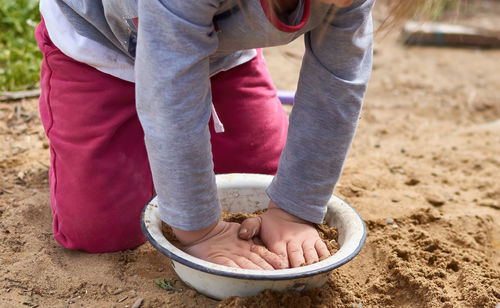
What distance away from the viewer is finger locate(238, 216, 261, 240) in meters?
1.42

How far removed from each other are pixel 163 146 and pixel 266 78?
2.54 feet

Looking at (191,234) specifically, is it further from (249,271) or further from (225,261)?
(249,271)

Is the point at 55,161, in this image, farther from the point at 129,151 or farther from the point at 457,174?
the point at 457,174

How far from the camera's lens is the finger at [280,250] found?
135 centimetres

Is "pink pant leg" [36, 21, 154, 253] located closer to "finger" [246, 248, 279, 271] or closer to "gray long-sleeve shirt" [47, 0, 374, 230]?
"gray long-sleeve shirt" [47, 0, 374, 230]

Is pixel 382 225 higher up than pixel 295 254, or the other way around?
pixel 295 254

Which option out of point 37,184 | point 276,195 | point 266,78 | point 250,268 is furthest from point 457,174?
point 37,184

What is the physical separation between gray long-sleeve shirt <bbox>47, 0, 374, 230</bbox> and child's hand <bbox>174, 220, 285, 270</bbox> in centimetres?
6

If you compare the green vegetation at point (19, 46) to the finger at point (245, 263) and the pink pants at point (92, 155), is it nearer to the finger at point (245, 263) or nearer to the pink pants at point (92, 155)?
the pink pants at point (92, 155)

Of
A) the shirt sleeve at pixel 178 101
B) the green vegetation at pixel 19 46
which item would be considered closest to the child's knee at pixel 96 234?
the shirt sleeve at pixel 178 101

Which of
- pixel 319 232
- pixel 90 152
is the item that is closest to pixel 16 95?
pixel 90 152

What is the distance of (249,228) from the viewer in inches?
56.6

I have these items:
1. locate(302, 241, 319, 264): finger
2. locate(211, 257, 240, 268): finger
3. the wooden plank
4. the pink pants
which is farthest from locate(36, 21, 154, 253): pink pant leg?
the wooden plank

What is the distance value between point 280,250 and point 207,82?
0.44m
